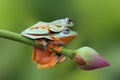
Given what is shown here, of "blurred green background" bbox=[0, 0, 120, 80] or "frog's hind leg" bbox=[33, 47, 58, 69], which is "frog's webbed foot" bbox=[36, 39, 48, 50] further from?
"blurred green background" bbox=[0, 0, 120, 80]

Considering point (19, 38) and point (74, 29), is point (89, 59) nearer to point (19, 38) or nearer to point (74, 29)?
point (19, 38)

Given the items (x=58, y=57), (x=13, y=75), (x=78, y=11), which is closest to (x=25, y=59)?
(x=13, y=75)

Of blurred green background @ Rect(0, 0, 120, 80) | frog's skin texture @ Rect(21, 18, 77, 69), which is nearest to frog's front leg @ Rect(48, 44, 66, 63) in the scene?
frog's skin texture @ Rect(21, 18, 77, 69)

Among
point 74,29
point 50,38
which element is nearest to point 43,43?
point 50,38

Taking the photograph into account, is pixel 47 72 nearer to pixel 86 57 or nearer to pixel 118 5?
pixel 118 5

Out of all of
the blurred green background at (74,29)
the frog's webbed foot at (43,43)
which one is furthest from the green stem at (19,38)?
the blurred green background at (74,29)
